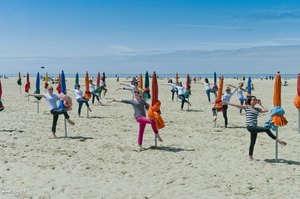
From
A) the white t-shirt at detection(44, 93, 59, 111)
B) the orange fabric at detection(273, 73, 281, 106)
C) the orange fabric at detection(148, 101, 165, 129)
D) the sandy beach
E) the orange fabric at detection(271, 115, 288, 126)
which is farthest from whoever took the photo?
the white t-shirt at detection(44, 93, 59, 111)

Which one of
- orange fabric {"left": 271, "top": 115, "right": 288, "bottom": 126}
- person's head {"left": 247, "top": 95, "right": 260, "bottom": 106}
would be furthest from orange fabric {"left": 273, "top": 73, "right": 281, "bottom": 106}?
person's head {"left": 247, "top": 95, "right": 260, "bottom": 106}

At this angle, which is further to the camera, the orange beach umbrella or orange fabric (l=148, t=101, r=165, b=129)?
orange fabric (l=148, t=101, r=165, b=129)

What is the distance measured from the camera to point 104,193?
7320 millimetres

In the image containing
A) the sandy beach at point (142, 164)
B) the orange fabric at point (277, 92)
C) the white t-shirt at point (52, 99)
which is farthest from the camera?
the white t-shirt at point (52, 99)

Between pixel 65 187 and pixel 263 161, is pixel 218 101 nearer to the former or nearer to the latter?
pixel 263 161

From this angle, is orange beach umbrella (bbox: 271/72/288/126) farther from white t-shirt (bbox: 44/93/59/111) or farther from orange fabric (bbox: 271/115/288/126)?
white t-shirt (bbox: 44/93/59/111)

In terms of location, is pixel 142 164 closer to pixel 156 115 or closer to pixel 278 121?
pixel 156 115

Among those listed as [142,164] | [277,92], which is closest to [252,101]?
[277,92]

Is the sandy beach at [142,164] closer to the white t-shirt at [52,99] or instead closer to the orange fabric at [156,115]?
the orange fabric at [156,115]

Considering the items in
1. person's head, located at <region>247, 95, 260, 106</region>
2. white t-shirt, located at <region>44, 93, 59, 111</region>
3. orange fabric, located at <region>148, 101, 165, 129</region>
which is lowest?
orange fabric, located at <region>148, 101, 165, 129</region>

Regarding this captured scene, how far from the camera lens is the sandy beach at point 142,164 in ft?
24.6

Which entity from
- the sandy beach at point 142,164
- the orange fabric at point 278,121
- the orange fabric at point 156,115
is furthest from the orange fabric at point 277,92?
the orange fabric at point 156,115

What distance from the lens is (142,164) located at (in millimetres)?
9477

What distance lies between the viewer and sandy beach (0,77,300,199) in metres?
7.50
